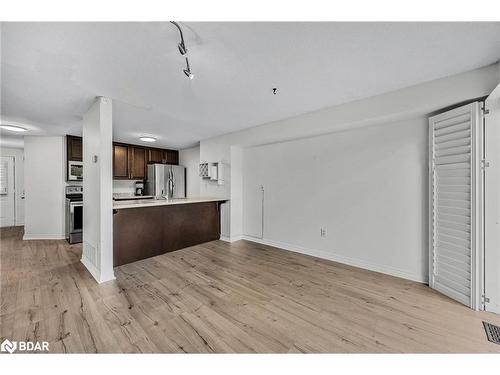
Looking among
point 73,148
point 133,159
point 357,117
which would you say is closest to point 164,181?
point 133,159

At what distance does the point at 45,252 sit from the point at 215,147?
349 centimetres

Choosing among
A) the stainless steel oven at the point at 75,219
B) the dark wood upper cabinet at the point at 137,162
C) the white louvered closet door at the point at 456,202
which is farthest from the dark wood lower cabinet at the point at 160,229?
the white louvered closet door at the point at 456,202

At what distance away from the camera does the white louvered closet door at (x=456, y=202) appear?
6.14 feet

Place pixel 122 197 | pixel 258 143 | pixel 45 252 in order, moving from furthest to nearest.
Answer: pixel 122 197
pixel 258 143
pixel 45 252

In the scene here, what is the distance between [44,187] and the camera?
4352 mm

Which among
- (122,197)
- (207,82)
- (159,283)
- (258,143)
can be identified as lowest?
(159,283)

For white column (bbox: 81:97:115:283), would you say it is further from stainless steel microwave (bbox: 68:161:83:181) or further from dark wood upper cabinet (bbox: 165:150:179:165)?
dark wood upper cabinet (bbox: 165:150:179:165)

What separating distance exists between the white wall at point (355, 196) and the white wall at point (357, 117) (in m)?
0.08

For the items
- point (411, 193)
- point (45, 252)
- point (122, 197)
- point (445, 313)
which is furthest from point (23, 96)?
point (445, 313)

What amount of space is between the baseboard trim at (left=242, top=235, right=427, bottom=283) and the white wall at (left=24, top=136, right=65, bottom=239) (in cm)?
428

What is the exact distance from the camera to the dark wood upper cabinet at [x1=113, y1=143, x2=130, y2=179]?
15.9 feet

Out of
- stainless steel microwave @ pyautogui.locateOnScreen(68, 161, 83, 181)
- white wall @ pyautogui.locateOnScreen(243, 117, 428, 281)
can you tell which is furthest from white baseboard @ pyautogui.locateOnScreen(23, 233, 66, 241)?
white wall @ pyautogui.locateOnScreen(243, 117, 428, 281)

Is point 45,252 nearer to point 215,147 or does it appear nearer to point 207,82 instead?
point 215,147
